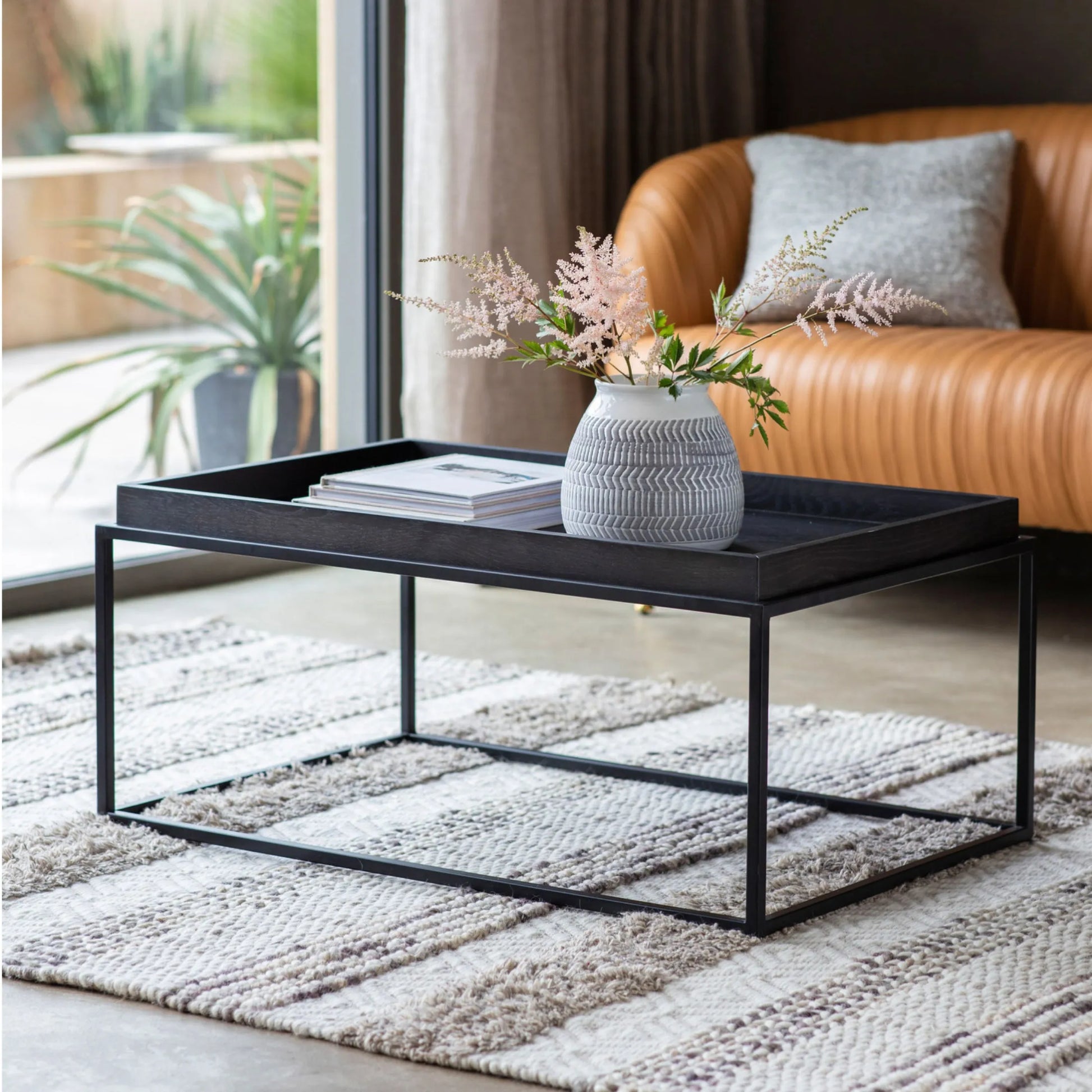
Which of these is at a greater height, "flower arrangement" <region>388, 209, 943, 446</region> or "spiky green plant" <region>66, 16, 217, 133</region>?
"spiky green plant" <region>66, 16, 217, 133</region>

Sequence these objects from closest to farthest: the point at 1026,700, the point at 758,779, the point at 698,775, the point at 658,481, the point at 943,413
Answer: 1. the point at 758,779
2. the point at 658,481
3. the point at 1026,700
4. the point at 698,775
5. the point at 943,413

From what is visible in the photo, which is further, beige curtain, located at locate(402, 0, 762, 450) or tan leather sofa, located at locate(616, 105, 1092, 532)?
beige curtain, located at locate(402, 0, 762, 450)

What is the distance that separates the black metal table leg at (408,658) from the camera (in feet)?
8.09

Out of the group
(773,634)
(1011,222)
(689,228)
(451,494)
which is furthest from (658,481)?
(1011,222)

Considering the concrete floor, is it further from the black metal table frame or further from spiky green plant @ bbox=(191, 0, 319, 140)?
spiky green plant @ bbox=(191, 0, 319, 140)

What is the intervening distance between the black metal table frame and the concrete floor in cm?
52

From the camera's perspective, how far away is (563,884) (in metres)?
1.91

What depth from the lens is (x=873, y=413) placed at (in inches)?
121

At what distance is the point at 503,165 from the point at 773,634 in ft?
3.61

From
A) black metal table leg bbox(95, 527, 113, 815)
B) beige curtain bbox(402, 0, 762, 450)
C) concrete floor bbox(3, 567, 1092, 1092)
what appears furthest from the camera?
beige curtain bbox(402, 0, 762, 450)

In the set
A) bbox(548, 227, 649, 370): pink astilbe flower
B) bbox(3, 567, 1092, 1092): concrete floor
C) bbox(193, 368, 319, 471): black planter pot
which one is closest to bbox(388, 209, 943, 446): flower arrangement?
bbox(548, 227, 649, 370): pink astilbe flower

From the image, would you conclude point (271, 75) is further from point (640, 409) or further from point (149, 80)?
point (640, 409)

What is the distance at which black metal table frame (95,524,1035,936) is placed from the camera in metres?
1.73

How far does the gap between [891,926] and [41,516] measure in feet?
6.76
